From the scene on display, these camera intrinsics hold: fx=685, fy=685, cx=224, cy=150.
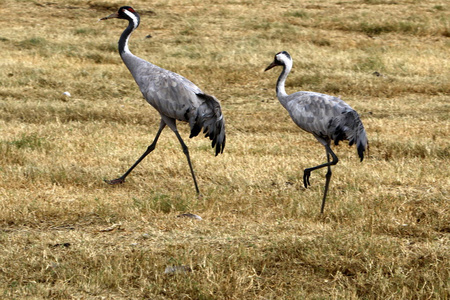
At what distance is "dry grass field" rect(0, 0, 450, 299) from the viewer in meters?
4.95

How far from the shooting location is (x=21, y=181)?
7.31 m

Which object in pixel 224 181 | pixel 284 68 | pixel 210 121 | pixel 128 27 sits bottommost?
pixel 224 181

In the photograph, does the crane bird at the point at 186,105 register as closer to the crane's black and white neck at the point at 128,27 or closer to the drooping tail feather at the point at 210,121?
the drooping tail feather at the point at 210,121

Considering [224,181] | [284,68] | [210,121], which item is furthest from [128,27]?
[224,181]

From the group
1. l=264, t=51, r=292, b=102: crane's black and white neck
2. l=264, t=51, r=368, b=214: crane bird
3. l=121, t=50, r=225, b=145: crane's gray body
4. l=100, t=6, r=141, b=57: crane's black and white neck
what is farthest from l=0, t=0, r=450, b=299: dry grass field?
l=100, t=6, r=141, b=57: crane's black and white neck

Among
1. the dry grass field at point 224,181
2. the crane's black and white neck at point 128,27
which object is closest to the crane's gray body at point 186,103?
the dry grass field at point 224,181

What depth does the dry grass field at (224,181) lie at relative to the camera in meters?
4.95

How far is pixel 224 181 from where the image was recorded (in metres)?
7.79

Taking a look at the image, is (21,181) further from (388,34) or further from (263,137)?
(388,34)

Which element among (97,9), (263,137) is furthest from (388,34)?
(263,137)


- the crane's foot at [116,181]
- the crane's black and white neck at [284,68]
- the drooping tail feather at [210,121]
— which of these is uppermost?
the crane's black and white neck at [284,68]

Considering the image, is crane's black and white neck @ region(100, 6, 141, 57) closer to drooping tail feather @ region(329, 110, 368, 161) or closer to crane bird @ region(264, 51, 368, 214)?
crane bird @ region(264, 51, 368, 214)

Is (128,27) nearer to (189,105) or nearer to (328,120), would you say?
(189,105)

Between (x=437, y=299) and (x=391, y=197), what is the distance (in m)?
2.46
